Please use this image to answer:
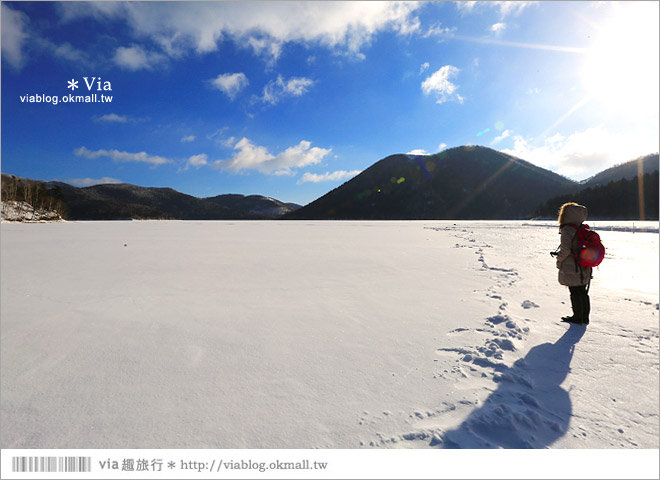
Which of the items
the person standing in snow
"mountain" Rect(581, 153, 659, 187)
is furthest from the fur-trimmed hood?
"mountain" Rect(581, 153, 659, 187)

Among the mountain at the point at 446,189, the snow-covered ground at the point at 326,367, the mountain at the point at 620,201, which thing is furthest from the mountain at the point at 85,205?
the mountain at the point at 620,201

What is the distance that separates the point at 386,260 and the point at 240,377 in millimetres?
8054

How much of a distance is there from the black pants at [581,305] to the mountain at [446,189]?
152153mm

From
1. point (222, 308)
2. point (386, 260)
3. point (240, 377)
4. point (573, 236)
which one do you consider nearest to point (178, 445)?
point (240, 377)

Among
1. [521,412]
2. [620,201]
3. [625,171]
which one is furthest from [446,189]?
[521,412]

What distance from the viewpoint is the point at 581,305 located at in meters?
4.61

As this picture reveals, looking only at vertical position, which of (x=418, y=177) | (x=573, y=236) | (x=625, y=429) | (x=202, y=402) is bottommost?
(x=625, y=429)

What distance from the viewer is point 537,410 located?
2576mm

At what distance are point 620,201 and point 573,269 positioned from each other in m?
109

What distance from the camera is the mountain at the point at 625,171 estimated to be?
15100 centimetres

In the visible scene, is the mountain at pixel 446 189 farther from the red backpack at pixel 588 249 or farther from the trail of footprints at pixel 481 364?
the trail of footprints at pixel 481 364

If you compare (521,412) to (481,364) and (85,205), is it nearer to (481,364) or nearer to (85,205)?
(481,364)

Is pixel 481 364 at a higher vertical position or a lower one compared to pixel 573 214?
lower

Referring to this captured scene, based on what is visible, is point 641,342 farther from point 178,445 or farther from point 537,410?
point 178,445
